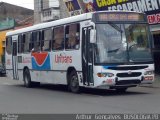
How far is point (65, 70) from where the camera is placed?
19.8 meters

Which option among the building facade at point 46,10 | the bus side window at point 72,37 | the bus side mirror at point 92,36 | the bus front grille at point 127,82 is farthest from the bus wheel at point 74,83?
the building facade at point 46,10

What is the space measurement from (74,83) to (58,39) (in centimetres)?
226

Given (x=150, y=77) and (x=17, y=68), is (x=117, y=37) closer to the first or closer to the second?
(x=150, y=77)

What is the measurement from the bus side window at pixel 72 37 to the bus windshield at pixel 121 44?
1.45m

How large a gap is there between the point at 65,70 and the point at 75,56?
1.21 m

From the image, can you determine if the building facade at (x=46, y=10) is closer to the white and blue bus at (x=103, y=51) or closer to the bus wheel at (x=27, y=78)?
the bus wheel at (x=27, y=78)

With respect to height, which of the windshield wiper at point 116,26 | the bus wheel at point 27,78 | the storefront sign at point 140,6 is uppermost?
the storefront sign at point 140,6

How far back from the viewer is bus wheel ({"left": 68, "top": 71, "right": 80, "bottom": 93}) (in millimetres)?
19016

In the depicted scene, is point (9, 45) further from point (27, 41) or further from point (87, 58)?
point (87, 58)

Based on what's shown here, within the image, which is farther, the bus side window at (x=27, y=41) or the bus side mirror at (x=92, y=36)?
the bus side window at (x=27, y=41)

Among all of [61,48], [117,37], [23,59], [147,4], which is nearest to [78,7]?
[147,4]

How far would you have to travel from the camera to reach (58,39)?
2047 centimetres

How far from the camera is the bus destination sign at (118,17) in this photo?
1778 centimetres

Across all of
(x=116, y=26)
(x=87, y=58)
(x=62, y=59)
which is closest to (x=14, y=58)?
(x=62, y=59)
